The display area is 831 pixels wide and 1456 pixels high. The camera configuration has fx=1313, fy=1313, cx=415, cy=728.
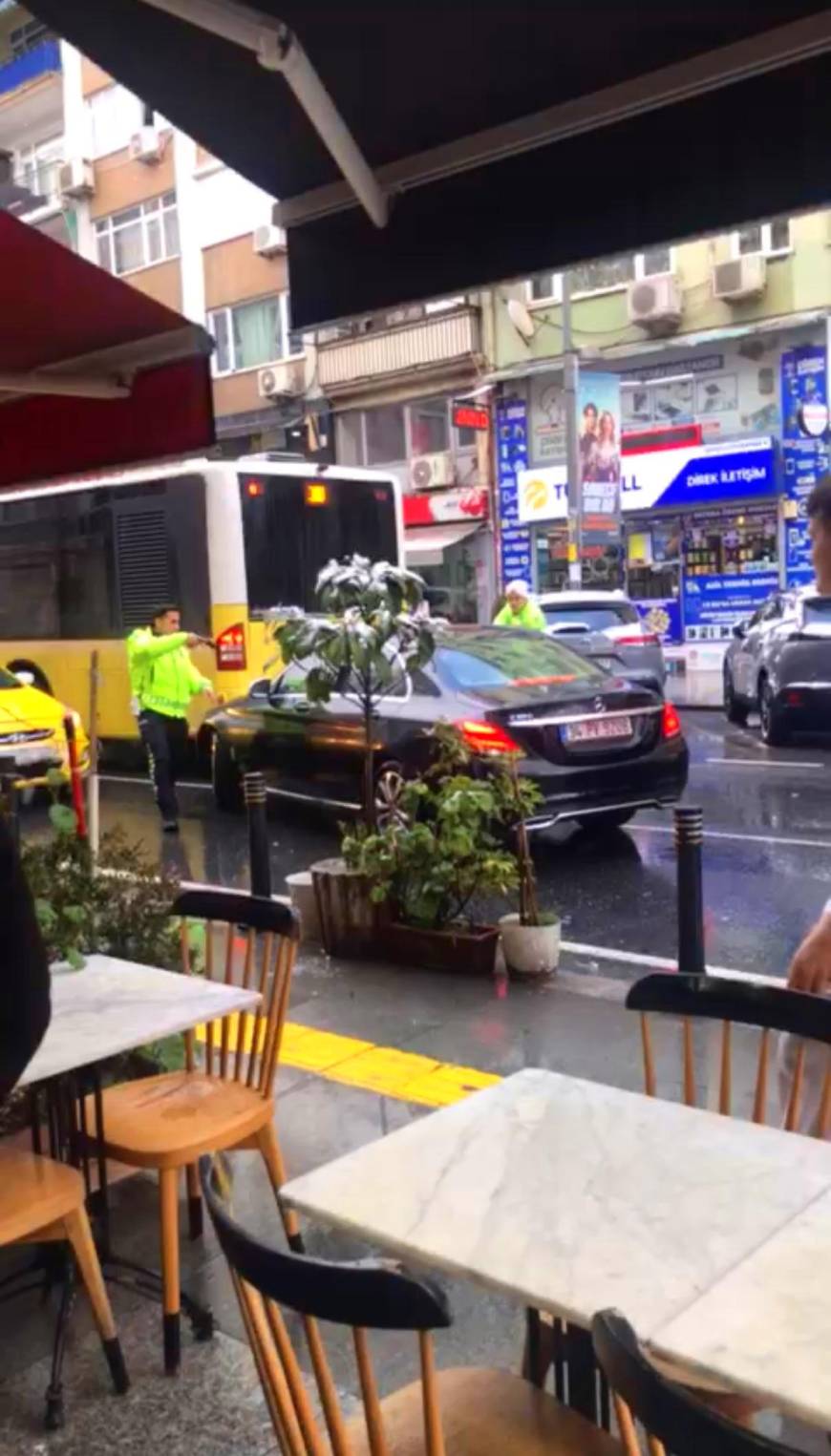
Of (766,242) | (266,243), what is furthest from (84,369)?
(266,243)

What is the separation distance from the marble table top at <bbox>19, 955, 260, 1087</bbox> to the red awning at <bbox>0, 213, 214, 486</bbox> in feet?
5.40

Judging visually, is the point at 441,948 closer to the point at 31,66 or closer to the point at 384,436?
the point at 384,436

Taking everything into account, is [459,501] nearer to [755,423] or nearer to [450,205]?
[755,423]

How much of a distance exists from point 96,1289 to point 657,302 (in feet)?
75.4

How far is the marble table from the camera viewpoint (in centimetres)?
198

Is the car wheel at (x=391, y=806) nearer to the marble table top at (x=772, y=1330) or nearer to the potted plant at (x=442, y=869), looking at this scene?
the potted plant at (x=442, y=869)

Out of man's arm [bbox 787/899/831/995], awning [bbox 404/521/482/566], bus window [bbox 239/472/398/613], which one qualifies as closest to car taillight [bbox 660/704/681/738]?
bus window [bbox 239/472/398/613]

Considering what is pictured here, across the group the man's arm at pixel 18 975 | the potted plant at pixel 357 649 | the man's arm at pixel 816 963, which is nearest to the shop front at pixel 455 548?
the potted plant at pixel 357 649

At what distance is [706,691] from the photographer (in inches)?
802

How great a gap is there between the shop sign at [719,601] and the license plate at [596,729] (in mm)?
15831

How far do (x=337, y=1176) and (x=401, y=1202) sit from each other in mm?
164

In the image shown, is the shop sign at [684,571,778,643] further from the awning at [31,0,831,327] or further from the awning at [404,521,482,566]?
the awning at [31,0,831,327]

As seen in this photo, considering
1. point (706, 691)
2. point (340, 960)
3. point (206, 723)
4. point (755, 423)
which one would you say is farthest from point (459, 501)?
point (340, 960)

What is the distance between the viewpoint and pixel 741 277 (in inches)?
891
